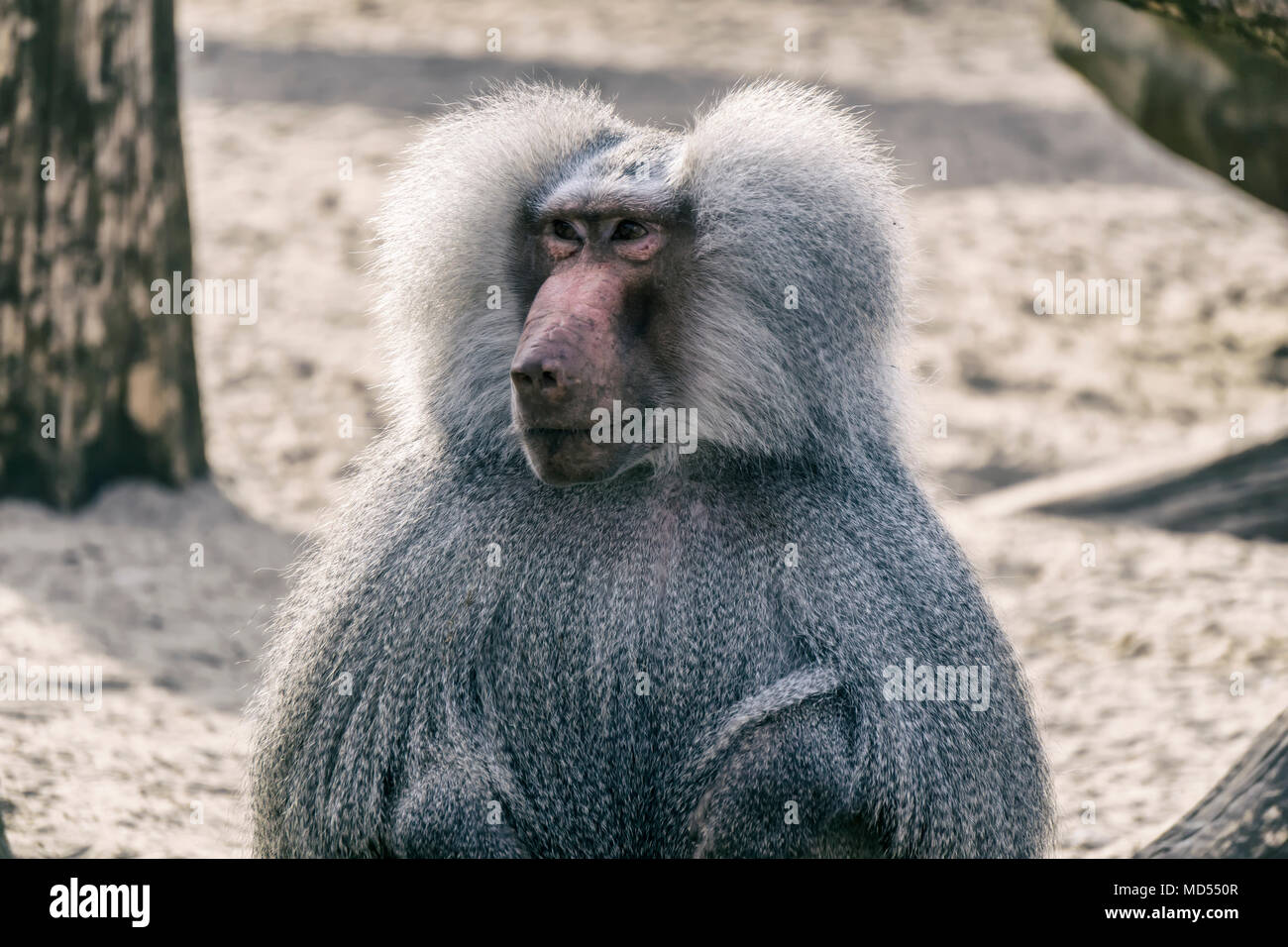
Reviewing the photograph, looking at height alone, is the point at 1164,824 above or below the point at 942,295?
below

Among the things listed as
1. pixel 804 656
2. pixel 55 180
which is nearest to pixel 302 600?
pixel 804 656

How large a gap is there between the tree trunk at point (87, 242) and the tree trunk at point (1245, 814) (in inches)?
166

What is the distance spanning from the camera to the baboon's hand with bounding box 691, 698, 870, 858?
2764 millimetres

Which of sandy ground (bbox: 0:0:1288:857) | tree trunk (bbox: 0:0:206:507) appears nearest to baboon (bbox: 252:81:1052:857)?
sandy ground (bbox: 0:0:1288:857)

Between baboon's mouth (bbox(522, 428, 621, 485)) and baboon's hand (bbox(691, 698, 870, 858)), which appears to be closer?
baboon's hand (bbox(691, 698, 870, 858))

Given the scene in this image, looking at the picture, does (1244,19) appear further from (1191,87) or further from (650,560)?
(1191,87)

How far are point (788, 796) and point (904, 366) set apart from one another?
104cm

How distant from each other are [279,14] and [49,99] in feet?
28.2

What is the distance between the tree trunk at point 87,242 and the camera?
538 centimetres

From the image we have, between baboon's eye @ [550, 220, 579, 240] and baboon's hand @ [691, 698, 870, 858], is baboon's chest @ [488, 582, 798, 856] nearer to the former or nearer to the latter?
baboon's hand @ [691, 698, 870, 858]

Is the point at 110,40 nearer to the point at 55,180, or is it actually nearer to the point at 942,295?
the point at 55,180

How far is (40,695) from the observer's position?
4371mm

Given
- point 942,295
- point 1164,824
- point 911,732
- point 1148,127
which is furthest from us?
point 942,295

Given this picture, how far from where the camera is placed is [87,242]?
18.2 feet
